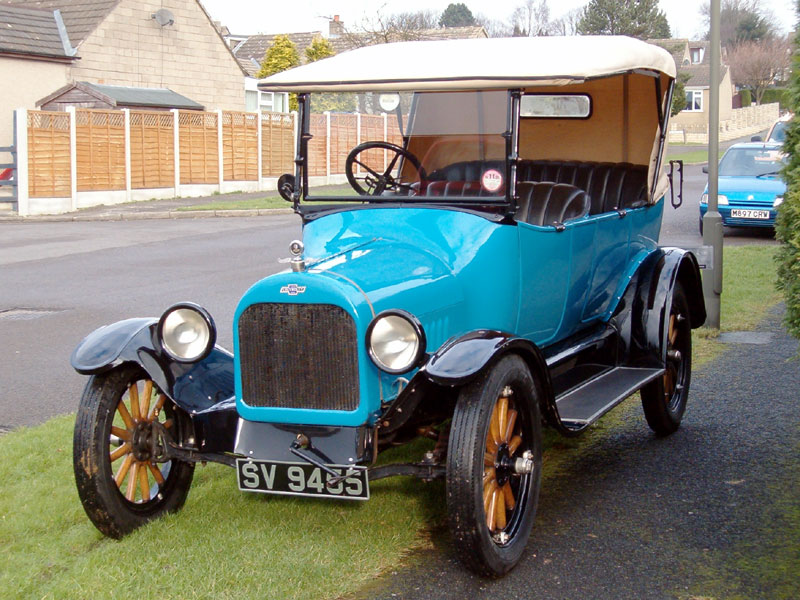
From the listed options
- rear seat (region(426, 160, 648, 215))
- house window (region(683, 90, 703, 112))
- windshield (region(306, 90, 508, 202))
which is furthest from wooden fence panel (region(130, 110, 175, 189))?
house window (region(683, 90, 703, 112))

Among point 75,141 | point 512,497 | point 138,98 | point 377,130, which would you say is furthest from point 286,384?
point 138,98

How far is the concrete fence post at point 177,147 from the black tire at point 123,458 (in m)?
20.6

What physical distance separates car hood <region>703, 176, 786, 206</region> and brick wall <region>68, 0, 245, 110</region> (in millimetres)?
19182

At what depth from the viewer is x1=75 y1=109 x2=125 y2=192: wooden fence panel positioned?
21859 mm

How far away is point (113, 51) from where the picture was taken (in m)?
29.3

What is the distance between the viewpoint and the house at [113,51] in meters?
26.9

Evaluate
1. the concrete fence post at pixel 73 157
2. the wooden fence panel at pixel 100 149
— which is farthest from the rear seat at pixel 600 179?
the wooden fence panel at pixel 100 149

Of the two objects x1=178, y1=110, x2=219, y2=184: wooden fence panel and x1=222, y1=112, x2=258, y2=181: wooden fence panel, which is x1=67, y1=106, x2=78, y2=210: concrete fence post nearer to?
x1=178, y1=110, x2=219, y2=184: wooden fence panel

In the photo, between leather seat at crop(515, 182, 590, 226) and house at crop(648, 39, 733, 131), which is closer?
leather seat at crop(515, 182, 590, 226)

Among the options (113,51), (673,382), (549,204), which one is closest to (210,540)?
(549,204)

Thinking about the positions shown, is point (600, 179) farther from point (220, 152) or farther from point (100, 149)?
point (220, 152)

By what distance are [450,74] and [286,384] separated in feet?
5.42

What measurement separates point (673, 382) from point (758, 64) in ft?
273

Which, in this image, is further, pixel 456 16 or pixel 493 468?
pixel 456 16
